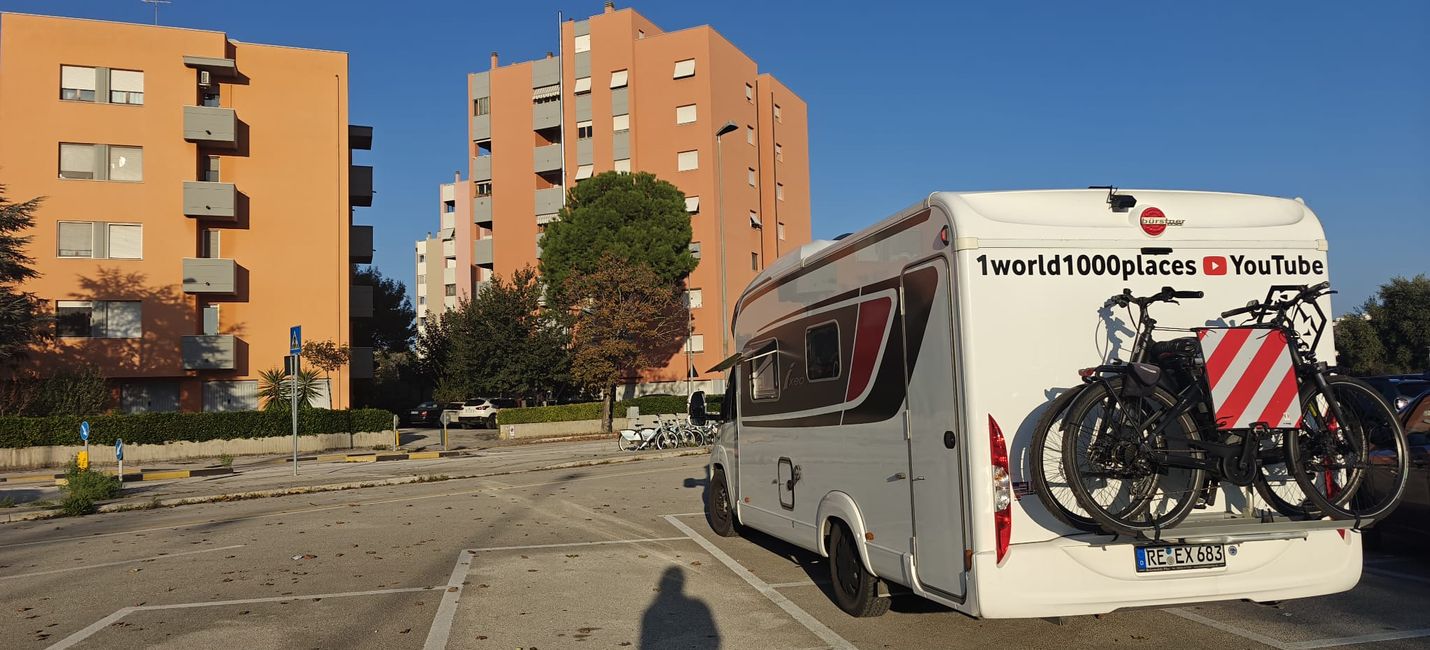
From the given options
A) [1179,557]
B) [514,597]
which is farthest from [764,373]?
[1179,557]

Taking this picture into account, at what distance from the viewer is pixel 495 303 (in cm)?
4075

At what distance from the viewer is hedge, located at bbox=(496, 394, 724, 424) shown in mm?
35750

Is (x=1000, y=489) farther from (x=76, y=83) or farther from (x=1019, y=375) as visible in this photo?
(x=76, y=83)

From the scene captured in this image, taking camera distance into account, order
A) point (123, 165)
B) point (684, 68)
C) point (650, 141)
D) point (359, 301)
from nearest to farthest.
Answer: point (123, 165)
point (359, 301)
point (684, 68)
point (650, 141)

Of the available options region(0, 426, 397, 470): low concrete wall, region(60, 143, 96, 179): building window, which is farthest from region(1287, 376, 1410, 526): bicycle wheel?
region(60, 143, 96, 179): building window

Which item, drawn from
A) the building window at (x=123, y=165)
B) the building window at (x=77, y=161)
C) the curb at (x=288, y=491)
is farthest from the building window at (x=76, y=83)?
the curb at (x=288, y=491)

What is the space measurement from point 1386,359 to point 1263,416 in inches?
2304

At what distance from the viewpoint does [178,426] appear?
28078mm

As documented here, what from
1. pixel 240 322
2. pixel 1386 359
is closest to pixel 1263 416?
pixel 240 322

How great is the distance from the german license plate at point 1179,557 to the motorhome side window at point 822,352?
92.7 inches

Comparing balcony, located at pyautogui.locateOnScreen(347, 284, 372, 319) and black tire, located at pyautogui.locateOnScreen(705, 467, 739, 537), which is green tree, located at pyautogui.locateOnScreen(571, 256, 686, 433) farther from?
black tire, located at pyautogui.locateOnScreen(705, 467, 739, 537)

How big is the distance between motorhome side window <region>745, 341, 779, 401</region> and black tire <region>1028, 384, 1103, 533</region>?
3316 mm

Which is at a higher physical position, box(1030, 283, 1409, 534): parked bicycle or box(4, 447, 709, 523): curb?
box(1030, 283, 1409, 534): parked bicycle

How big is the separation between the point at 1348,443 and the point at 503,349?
123 feet
